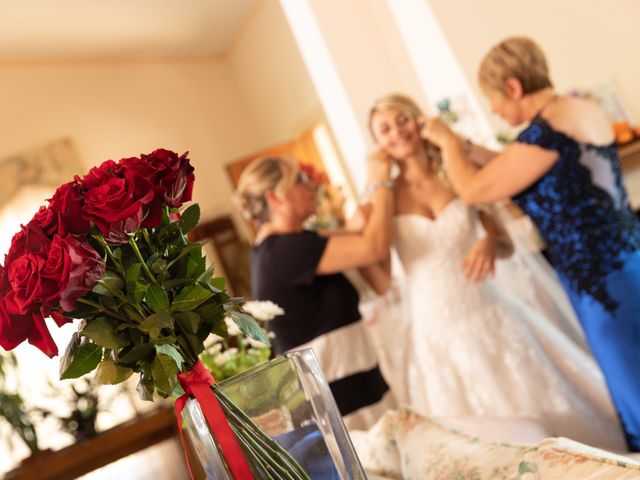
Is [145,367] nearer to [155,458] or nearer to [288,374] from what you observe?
[288,374]

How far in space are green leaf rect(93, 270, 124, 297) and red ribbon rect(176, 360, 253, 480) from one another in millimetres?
145

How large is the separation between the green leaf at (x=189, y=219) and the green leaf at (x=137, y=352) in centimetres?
17

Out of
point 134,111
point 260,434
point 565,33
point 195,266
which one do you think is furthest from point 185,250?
point 134,111

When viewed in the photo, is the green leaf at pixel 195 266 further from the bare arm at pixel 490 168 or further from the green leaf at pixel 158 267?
the bare arm at pixel 490 168

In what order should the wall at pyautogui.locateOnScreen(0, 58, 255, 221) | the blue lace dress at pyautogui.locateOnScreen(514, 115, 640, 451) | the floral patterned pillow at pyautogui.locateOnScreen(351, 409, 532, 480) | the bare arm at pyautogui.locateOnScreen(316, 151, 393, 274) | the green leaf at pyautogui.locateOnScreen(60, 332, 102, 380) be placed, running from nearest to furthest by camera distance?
the green leaf at pyautogui.locateOnScreen(60, 332, 102, 380) → the floral patterned pillow at pyautogui.locateOnScreen(351, 409, 532, 480) → the blue lace dress at pyautogui.locateOnScreen(514, 115, 640, 451) → the bare arm at pyautogui.locateOnScreen(316, 151, 393, 274) → the wall at pyautogui.locateOnScreen(0, 58, 255, 221)

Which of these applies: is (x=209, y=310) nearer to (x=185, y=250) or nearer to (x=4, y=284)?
(x=185, y=250)

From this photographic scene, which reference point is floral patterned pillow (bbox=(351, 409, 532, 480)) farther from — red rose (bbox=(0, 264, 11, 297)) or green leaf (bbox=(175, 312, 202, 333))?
red rose (bbox=(0, 264, 11, 297))

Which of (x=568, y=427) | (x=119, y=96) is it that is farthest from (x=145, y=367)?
(x=119, y=96)

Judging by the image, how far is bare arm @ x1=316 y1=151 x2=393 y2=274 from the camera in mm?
2570

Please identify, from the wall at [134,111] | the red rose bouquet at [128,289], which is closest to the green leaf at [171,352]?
the red rose bouquet at [128,289]

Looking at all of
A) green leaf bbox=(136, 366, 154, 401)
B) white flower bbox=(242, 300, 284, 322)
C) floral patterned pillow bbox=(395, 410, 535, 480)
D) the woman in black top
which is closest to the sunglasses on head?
the woman in black top

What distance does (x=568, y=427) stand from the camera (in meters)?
2.52

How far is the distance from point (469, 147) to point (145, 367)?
199 cm

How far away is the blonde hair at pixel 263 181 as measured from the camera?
8.48ft
